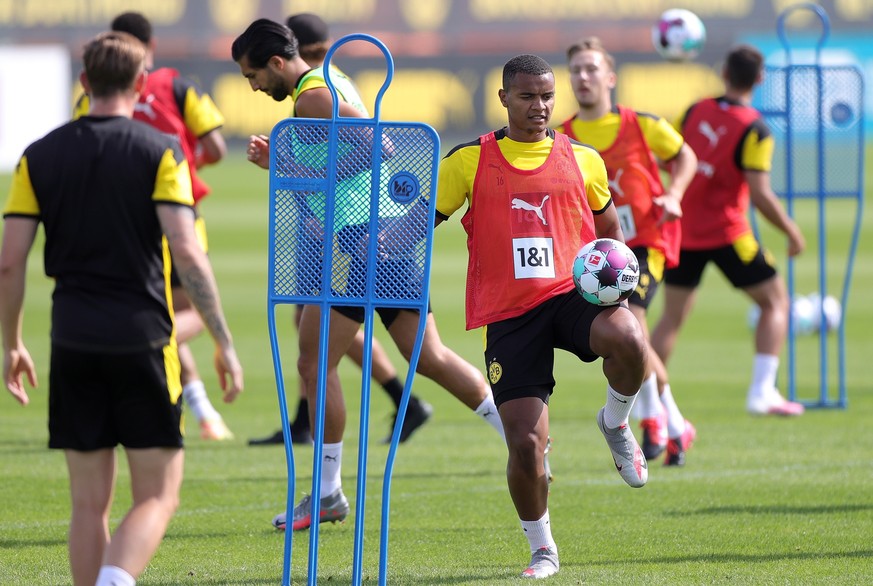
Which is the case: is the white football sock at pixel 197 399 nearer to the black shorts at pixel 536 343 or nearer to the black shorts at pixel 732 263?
the black shorts at pixel 732 263

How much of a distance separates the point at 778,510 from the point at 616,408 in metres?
1.74

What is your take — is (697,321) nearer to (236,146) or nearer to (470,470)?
(470,470)

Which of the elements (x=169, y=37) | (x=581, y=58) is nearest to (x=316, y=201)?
(x=581, y=58)

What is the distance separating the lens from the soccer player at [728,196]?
10.3 m

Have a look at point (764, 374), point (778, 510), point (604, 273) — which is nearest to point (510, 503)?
point (778, 510)

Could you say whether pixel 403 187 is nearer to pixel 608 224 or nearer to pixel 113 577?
pixel 608 224

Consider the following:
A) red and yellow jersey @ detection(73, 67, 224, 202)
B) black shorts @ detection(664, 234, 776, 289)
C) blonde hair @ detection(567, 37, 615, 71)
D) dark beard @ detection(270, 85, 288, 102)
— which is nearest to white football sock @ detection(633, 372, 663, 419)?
black shorts @ detection(664, 234, 776, 289)

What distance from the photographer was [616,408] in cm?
588

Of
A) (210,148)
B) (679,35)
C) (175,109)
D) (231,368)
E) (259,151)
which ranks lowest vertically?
(231,368)

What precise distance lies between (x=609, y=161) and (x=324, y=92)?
2520mm

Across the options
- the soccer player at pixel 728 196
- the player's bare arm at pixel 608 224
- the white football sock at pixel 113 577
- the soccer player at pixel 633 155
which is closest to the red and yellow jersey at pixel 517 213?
the player's bare arm at pixel 608 224

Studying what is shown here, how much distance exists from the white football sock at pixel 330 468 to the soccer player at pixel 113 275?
219 cm

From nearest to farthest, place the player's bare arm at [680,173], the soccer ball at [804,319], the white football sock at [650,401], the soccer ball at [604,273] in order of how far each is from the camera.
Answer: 1. the soccer ball at [604,273]
2. the player's bare arm at [680,173]
3. the white football sock at [650,401]
4. the soccer ball at [804,319]

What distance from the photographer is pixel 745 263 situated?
411 inches
